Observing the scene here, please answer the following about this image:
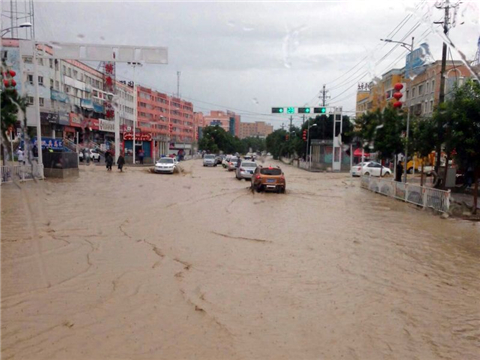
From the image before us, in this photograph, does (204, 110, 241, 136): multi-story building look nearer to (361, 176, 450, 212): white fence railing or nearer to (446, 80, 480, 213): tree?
(361, 176, 450, 212): white fence railing

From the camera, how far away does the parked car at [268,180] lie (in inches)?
825

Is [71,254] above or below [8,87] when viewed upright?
below

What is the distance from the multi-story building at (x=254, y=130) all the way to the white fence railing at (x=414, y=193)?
96905 millimetres

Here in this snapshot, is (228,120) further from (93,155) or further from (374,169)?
(374,169)

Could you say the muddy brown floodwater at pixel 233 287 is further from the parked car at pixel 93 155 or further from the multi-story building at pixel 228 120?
the multi-story building at pixel 228 120

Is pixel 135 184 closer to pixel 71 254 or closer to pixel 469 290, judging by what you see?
pixel 71 254

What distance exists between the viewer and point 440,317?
5672mm

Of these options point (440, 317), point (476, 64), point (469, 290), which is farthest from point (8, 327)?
point (476, 64)

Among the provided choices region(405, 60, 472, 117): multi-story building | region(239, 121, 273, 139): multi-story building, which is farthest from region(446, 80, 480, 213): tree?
region(239, 121, 273, 139): multi-story building

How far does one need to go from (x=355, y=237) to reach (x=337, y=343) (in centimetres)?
637

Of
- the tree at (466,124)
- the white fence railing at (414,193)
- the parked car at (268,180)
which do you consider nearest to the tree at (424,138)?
the white fence railing at (414,193)

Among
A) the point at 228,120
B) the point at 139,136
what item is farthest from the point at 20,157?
the point at 228,120

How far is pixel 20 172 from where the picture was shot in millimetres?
20375

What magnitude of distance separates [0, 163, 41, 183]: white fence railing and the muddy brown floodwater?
5931 mm
